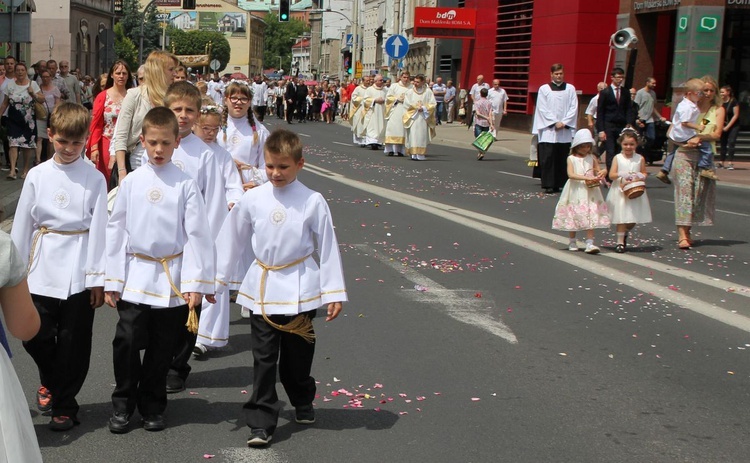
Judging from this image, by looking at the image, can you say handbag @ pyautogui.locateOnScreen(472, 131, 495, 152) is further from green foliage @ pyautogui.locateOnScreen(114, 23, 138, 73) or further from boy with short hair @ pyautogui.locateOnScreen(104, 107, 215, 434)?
green foliage @ pyautogui.locateOnScreen(114, 23, 138, 73)

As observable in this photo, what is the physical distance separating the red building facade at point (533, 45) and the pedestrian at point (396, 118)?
10.6 meters

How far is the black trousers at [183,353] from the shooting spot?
5.80m

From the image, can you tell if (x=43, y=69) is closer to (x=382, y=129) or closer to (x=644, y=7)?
(x=382, y=129)

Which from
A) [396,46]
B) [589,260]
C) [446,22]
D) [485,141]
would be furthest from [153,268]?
[446,22]

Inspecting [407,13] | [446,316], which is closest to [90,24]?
[407,13]

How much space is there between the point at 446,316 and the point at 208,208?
7.65ft

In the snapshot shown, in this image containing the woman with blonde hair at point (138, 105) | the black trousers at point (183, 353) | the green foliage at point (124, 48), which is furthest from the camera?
the green foliage at point (124, 48)

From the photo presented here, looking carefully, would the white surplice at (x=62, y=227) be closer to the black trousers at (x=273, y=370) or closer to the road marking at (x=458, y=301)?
the black trousers at (x=273, y=370)

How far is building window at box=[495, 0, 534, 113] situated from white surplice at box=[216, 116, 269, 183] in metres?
33.7

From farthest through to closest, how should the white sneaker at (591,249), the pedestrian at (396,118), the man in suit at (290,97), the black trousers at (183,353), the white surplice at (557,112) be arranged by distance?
the man in suit at (290,97), the pedestrian at (396,118), the white surplice at (557,112), the white sneaker at (591,249), the black trousers at (183,353)

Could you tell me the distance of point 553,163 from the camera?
18.2 metres

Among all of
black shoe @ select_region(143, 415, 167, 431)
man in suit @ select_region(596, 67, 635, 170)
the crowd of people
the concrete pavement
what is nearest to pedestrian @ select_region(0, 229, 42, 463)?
the crowd of people

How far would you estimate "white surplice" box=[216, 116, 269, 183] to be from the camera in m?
7.88

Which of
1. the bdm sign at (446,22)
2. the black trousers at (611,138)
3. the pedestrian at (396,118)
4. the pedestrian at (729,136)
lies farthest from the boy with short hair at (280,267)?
the bdm sign at (446,22)
